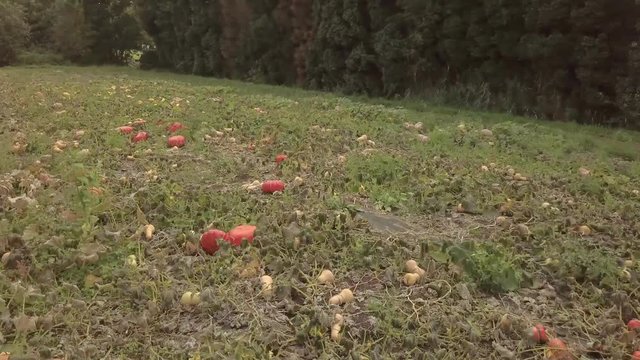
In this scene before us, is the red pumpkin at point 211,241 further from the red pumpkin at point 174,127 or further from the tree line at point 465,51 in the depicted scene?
the tree line at point 465,51

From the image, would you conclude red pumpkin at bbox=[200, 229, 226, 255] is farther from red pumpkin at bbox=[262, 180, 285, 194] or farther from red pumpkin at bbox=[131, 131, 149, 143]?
red pumpkin at bbox=[131, 131, 149, 143]

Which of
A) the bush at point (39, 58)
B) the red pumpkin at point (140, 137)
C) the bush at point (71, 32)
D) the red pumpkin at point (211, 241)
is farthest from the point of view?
the bush at point (71, 32)

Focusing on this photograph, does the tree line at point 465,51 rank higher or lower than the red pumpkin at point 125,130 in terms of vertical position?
higher

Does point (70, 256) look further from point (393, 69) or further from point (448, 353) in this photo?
point (393, 69)

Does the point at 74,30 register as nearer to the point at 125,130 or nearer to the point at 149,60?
the point at 149,60

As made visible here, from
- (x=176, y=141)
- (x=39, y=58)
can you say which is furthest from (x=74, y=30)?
(x=176, y=141)

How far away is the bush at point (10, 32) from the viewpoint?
28.5 metres

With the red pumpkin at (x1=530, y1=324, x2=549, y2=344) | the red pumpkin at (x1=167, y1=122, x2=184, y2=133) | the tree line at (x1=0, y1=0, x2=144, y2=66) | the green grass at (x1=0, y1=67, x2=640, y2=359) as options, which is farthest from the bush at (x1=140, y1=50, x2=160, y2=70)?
the red pumpkin at (x1=530, y1=324, x2=549, y2=344)

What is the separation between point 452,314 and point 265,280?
0.87 meters

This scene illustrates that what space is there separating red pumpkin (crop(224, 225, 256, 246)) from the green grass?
7cm

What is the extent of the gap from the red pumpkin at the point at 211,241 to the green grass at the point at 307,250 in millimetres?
74

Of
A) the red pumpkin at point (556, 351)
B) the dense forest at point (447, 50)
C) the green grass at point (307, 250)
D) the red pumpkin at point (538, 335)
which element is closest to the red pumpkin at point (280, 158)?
the green grass at point (307, 250)

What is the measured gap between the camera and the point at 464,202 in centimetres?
462

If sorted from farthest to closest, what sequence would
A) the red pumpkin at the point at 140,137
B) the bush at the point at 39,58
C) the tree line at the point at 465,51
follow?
1. the bush at the point at 39,58
2. the tree line at the point at 465,51
3. the red pumpkin at the point at 140,137
